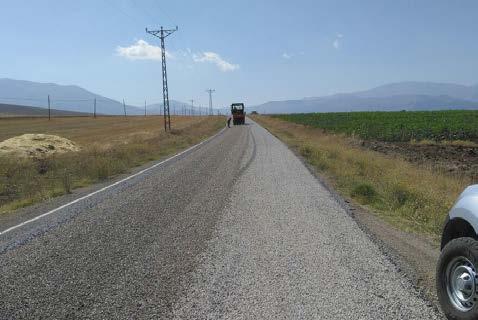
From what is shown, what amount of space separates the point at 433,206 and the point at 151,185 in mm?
7096

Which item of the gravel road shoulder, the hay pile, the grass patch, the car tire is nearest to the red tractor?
the hay pile

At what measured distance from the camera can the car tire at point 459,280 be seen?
371cm

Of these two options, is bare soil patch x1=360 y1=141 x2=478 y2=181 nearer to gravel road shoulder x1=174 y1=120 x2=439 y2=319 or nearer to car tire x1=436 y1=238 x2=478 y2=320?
gravel road shoulder x1=174 y1=120 x2=439 y2=319

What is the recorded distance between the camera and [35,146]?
24.7 metres

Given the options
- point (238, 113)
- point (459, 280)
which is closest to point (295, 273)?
point (459, 280)

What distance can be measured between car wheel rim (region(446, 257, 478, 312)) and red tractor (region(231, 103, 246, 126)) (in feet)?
210

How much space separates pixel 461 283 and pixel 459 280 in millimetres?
45

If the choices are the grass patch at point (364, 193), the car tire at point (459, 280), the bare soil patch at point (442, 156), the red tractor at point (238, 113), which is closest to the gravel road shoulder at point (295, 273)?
the car tire at point (459, 280)

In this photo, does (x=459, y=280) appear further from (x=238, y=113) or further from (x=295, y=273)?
(x=238, y=113)

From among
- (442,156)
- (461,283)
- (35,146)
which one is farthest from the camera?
(35,146)

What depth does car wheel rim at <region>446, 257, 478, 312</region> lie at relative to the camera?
3764 mm

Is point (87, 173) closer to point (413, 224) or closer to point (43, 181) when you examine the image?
point (43, 181)

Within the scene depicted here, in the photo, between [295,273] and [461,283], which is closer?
[461,283]

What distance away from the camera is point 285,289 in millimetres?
4852
